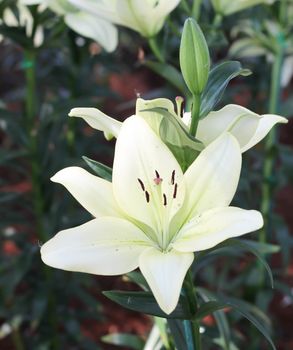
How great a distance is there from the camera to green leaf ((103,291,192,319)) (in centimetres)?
68

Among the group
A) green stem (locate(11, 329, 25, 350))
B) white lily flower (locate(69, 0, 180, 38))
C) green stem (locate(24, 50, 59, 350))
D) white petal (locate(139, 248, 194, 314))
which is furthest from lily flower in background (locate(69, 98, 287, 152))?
green stem (locate(11, 329, 25, 350))

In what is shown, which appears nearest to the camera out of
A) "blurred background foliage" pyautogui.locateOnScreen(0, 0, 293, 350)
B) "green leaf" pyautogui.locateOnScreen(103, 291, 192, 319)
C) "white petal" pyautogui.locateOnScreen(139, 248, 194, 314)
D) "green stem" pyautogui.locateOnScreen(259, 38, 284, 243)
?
"white petal" pyautogui.locateOnScreen(139, 248, 194, 314)

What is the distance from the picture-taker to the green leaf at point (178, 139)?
63cm

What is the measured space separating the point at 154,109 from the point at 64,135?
95 cm

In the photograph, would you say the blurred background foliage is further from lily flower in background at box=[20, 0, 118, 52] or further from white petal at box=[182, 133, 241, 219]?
white petal at box=[182, 133, 241, 219]

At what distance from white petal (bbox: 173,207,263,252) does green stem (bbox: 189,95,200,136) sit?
79 millimetres

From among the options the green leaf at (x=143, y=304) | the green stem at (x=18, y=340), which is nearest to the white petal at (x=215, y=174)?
the green leaf at (x=143, y=304)

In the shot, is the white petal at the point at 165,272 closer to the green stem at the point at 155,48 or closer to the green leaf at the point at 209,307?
the green leaf at the point at 209,307

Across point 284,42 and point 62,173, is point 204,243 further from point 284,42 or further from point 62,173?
point 284,42

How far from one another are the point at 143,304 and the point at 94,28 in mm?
522

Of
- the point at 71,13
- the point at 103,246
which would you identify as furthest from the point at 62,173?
the point at 71,13

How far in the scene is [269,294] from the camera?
1.37 m

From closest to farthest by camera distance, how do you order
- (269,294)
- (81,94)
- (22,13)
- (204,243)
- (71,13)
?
(204,243), (71,13), (22,13), (269,294), (81,94)

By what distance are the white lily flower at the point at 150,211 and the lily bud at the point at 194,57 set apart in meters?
0.06
